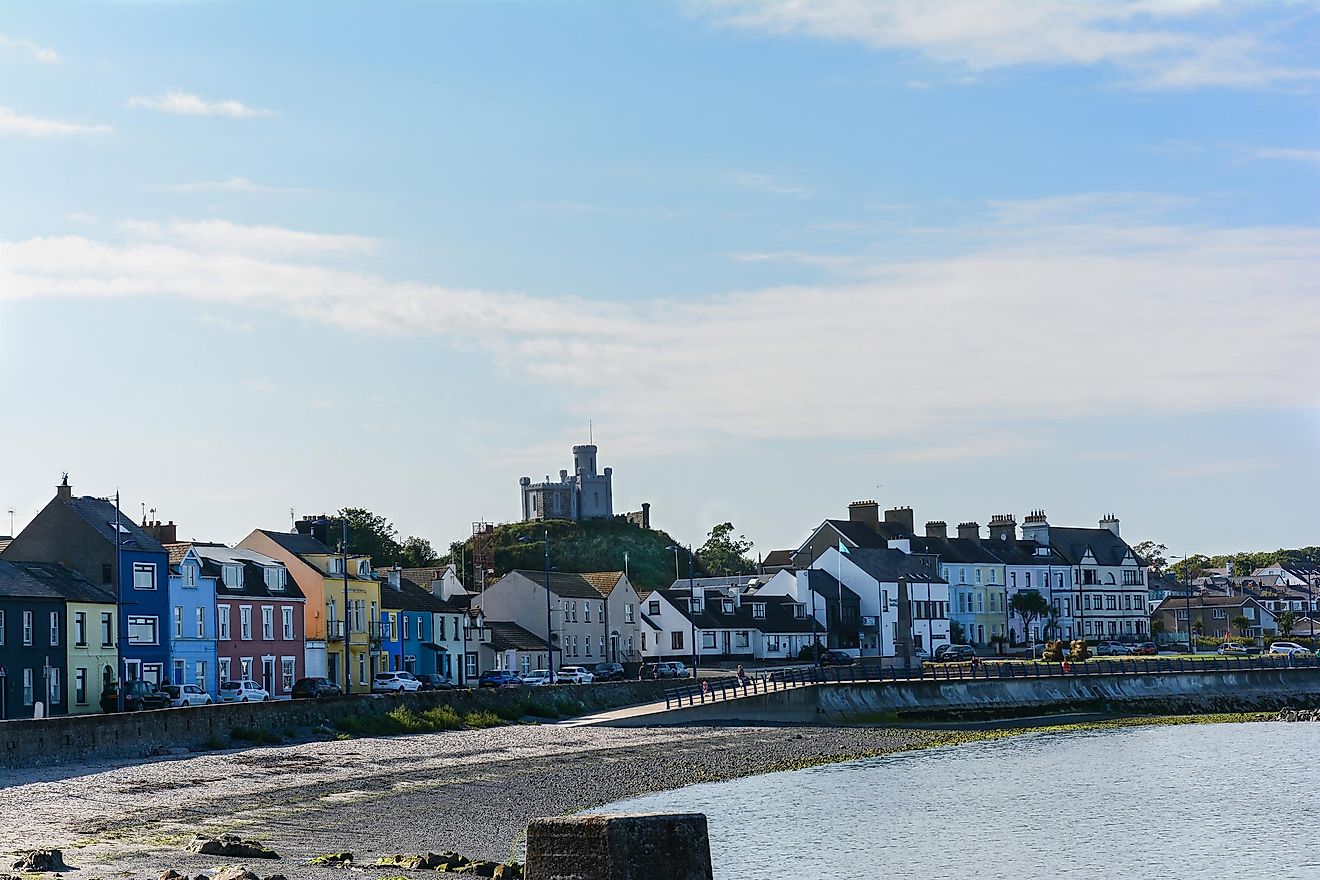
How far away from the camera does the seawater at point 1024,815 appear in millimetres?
36406

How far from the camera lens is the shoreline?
107ft

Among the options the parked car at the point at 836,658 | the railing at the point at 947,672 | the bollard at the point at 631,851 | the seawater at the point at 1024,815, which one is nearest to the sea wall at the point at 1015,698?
the railing at the point at 947,672

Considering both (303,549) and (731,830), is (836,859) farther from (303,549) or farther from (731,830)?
(303,549)

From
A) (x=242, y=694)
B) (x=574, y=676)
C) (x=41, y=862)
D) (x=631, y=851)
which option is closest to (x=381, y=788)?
(x=41, y=862)

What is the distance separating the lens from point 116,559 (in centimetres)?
7194

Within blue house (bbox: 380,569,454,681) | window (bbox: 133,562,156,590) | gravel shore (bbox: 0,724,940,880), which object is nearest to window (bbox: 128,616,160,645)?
window (bbox: 133,562,156,590)

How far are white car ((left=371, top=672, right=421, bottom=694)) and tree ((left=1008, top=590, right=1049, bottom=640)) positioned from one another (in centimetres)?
7938

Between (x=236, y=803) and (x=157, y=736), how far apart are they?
12656 mm

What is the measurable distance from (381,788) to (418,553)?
133261 millimetres

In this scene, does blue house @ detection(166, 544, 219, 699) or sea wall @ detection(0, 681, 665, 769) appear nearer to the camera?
sea wall @ detection(0, 681, 665, 769)

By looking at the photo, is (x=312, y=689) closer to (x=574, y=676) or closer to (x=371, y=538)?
(x=574, y=676)

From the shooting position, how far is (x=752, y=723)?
76.2 m

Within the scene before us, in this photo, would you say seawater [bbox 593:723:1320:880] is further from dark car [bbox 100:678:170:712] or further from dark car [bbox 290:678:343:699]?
dark car [bbox 290:678:343:699]

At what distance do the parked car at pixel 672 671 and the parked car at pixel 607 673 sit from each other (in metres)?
2.45
